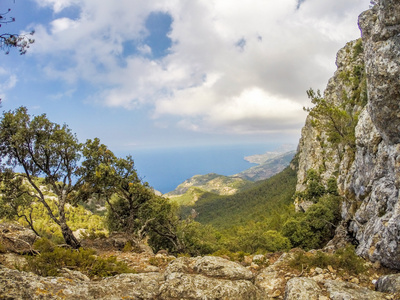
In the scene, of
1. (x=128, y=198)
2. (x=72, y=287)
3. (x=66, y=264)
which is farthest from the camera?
(x=128, y=198)

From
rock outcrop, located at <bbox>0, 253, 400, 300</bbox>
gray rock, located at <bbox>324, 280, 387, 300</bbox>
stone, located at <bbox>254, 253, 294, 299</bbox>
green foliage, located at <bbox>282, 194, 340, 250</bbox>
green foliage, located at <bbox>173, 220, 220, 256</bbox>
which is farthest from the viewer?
green foliage, located at <bbox>282, 194, 340, 250</bbox>

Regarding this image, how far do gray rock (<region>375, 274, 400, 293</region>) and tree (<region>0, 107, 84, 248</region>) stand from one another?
56.1 ft

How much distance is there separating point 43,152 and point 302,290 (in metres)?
17.2

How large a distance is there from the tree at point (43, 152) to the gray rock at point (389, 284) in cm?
1711

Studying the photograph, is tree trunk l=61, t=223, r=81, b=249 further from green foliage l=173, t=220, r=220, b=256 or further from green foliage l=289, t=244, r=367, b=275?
green foliage l=289, t=244, r=367, b=275

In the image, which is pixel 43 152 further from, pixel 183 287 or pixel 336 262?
pixel 336 262

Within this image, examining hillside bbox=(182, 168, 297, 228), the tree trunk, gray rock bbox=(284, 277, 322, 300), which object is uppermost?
the tree trunk

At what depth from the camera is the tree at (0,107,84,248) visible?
13.1m

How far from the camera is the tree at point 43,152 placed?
13.1 meters

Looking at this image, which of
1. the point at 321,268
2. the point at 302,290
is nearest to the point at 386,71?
the point at 321,268

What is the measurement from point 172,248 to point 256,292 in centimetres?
1893

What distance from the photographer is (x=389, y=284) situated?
7.41 metres

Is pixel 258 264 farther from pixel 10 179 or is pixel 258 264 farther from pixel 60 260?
pixel 10 179

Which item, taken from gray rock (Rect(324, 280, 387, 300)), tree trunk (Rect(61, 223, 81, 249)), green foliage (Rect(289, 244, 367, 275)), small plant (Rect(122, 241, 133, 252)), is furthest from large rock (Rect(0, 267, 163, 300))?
tree trunk (Rect(61, 223, 81, 249))
